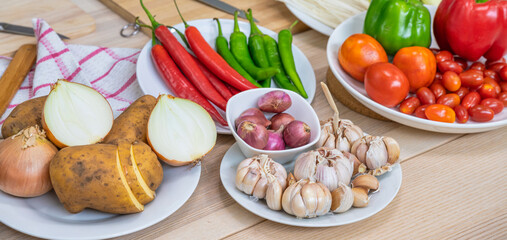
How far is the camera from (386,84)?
1.13 meters

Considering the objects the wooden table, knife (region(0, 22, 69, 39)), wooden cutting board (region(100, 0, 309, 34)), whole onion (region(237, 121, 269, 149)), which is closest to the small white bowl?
whole onion (region(237, 121, 269, 149))

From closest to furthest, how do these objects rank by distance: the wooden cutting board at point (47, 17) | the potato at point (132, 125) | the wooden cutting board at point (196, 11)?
the potato at point (132, 125) → the wooden cutting board at point (47, 17) → the wooden cutting board at point (196, 11)

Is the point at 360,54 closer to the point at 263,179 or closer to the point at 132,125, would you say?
the point at 263,179

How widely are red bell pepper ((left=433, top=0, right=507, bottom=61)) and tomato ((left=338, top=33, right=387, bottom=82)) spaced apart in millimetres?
202

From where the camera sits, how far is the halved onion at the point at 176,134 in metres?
0.90

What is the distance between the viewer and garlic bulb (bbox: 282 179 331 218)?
837mm

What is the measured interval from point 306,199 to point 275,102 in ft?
0.92

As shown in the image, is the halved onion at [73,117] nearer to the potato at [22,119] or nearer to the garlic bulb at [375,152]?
the potato at [22,119]

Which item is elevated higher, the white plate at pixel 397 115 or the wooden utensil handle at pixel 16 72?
the wooden utensil handle at pixel 16 72

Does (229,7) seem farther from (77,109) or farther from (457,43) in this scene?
(77,109)

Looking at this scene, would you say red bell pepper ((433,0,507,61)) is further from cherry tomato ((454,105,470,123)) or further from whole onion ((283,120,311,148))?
whole onion ((283,120,311,148))

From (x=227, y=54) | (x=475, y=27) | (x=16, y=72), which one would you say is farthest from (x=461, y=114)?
(x=16, y=72)

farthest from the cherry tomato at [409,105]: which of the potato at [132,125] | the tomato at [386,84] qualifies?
the potato at [132,125]

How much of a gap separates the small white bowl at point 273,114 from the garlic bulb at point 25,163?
1.19 feet
